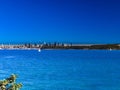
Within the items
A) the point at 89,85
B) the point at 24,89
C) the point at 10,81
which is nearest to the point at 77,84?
the point at 89,85

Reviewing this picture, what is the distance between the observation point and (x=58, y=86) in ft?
87.1

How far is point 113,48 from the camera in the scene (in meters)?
145

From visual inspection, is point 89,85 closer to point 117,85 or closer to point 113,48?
point 117,85

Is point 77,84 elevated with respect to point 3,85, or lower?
lower

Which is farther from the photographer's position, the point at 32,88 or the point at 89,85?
the point at 89,85

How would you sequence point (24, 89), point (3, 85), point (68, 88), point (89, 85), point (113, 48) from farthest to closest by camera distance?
point (113, 48) → point (89, 85) → point (68, 88) → point (24, 89) → point (3, 85)

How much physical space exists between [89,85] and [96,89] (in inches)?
81.4

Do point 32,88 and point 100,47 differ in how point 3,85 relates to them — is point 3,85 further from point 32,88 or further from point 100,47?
point 100,47

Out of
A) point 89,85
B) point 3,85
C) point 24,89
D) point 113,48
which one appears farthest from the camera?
point 113,48

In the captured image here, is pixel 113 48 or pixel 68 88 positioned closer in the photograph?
pixel 68 88

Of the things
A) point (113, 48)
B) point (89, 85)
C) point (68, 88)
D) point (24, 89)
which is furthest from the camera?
point (113, 48)

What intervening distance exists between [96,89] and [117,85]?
286 cm

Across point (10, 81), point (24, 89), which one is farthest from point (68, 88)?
point (10, 81)

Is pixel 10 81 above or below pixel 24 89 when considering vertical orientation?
above
